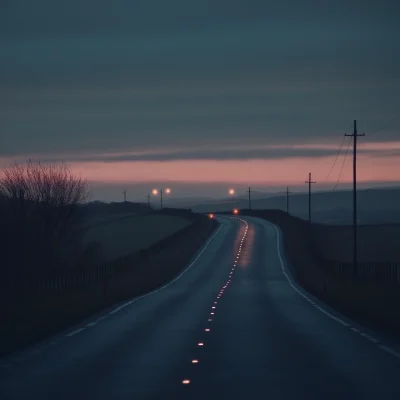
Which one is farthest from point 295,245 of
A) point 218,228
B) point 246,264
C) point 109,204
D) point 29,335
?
point 109,204

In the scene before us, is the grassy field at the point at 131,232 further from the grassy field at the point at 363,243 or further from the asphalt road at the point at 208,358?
the asphalt road at the point at 208,358

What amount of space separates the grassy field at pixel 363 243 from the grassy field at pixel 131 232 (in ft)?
63.3

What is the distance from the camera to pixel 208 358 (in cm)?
1605

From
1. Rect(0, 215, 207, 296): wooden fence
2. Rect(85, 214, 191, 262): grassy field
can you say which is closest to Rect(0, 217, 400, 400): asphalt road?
Rect(0, 215, 207, 296): wooden fence

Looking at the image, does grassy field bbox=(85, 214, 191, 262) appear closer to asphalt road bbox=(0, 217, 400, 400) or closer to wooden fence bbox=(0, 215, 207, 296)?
wooden fence bbox=(0, 215, 207, 296)

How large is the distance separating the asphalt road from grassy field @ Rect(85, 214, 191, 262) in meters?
49.9

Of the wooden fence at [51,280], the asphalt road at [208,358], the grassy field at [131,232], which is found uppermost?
the grassy field at [131,232]

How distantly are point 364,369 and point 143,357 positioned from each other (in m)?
4.46

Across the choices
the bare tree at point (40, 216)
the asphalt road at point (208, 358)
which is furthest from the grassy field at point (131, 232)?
the asphalt road at point (208, 358)

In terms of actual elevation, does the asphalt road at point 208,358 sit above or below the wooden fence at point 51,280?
above

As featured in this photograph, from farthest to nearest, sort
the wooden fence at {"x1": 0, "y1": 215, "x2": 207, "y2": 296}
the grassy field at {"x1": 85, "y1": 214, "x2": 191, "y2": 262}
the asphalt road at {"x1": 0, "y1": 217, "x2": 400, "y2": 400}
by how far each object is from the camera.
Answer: the grassy field at {"x1": 85, "y1": 214, "x2": 191, "y2": 262}, the wooden fence at {"x1": 0, "y1": 215, "x2": 207, "y2": 296}, the asphalt road at {"x1": 0, "y1": 217, "x2": 400, "y2": 400}

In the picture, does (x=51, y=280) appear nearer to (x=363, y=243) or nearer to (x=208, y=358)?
(x=208, y=358)

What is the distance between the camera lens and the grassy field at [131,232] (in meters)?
86.3

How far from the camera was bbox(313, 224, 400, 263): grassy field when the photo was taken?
72312 millimetres
